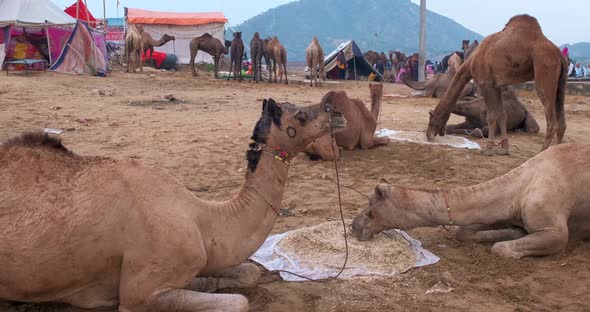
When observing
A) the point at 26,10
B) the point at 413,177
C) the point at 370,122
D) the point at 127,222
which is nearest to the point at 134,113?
the point at 370,122

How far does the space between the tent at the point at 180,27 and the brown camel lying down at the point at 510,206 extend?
107 ft

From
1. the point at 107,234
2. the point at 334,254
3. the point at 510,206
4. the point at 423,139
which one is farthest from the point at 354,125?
the point at 107,234

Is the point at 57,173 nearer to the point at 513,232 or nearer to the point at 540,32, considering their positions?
the point at 513,232

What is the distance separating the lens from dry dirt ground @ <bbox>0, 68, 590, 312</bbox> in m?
3.89

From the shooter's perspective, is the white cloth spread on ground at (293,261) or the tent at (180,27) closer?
the white cloth spread on ground at (293,261)

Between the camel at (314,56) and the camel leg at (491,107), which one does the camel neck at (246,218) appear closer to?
the camel leg at (491,107)

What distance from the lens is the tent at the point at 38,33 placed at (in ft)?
72.4

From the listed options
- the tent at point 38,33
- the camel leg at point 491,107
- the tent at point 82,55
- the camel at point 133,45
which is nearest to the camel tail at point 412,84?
the camel leg at point 491,107

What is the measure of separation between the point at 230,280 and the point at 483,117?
830 centimetres

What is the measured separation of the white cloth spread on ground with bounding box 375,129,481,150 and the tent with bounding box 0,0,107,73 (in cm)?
1606

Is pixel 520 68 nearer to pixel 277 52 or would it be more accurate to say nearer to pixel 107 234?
pixel 107 234

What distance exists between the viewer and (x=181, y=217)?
3.28 metres

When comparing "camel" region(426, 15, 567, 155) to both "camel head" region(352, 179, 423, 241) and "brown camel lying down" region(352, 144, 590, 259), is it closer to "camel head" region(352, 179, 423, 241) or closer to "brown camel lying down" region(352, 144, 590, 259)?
"brown camel lying down" region(352, 144, 590, 259)

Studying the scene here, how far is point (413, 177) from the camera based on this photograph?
7.35m
